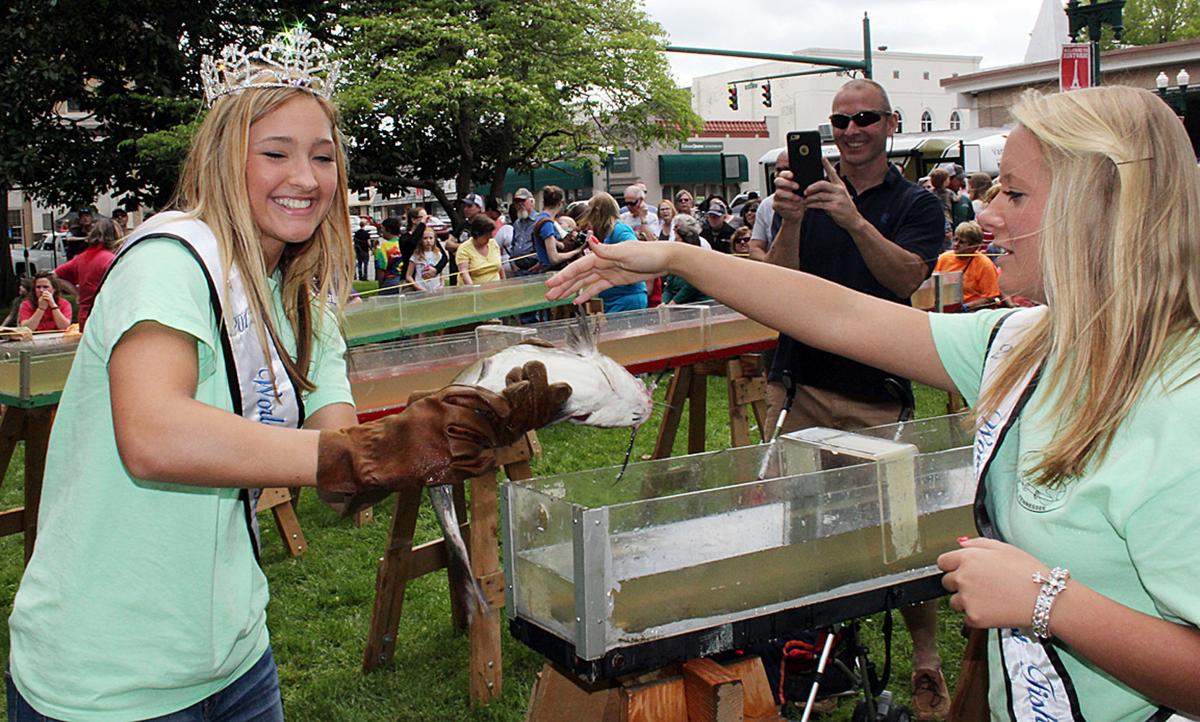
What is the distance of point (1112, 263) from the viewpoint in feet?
5.53

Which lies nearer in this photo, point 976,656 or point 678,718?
point 678,718

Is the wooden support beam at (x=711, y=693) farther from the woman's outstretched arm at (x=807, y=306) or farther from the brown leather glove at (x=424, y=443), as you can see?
the brown leather glove at (x=424, y=443)

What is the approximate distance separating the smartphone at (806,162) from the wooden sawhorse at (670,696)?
2173 mm

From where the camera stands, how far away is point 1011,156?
1.91 metres

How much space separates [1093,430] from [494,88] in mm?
26991

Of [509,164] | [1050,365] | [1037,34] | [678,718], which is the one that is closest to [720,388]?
[678,718]

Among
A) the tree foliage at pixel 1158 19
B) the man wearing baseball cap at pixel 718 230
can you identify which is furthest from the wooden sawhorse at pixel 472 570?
the tree foliage at pixel 1158 19

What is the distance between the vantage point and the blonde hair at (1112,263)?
1.65m

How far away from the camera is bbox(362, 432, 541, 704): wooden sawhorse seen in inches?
170

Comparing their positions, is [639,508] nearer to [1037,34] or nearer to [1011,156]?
[1011,156]

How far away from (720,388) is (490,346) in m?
5.89

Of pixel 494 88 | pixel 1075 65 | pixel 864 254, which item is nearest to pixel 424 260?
pixel 1075 65

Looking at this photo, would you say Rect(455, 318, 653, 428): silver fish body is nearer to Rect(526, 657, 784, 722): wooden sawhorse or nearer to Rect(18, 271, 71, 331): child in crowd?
Rect(526, 657, 784, 722): wooden sawhorse

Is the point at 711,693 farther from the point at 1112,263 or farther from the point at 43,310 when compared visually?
the point at 43,310
